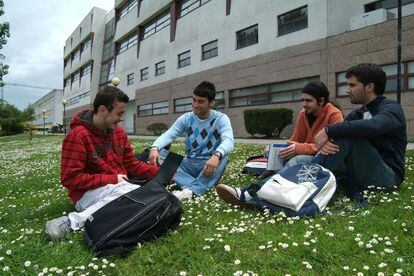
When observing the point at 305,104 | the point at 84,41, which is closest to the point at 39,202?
the point at 305,104

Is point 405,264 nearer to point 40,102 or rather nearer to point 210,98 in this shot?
point 210,98

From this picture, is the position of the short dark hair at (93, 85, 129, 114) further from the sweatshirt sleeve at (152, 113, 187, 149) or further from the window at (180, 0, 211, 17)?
the window at (180, 0, 211, 17)

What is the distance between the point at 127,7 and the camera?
45.0 metres

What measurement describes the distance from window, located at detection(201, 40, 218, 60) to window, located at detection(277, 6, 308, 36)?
6925 millimetres

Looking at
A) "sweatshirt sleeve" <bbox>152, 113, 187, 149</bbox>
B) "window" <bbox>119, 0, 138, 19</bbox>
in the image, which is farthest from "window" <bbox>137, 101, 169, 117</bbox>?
"sweatshirt sleeve" <bbox>152, 113, 187, 149</bbox>

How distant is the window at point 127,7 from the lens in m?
42.6

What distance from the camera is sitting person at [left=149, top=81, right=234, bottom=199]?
5272 mm

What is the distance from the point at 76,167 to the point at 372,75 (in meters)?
3.59

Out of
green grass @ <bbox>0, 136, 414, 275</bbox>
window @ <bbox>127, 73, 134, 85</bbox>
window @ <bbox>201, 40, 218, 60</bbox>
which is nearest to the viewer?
green grass @ <bbox>0, 136, 414, 275</bbox>

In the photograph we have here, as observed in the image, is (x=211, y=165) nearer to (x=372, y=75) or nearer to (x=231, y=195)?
(x=231, y=195)

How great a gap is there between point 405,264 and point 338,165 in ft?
5.71

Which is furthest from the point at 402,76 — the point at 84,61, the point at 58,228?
the point at 84,61

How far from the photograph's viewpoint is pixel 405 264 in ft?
8.09

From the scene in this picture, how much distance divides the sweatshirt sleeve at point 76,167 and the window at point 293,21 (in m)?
Answer: 19.0
